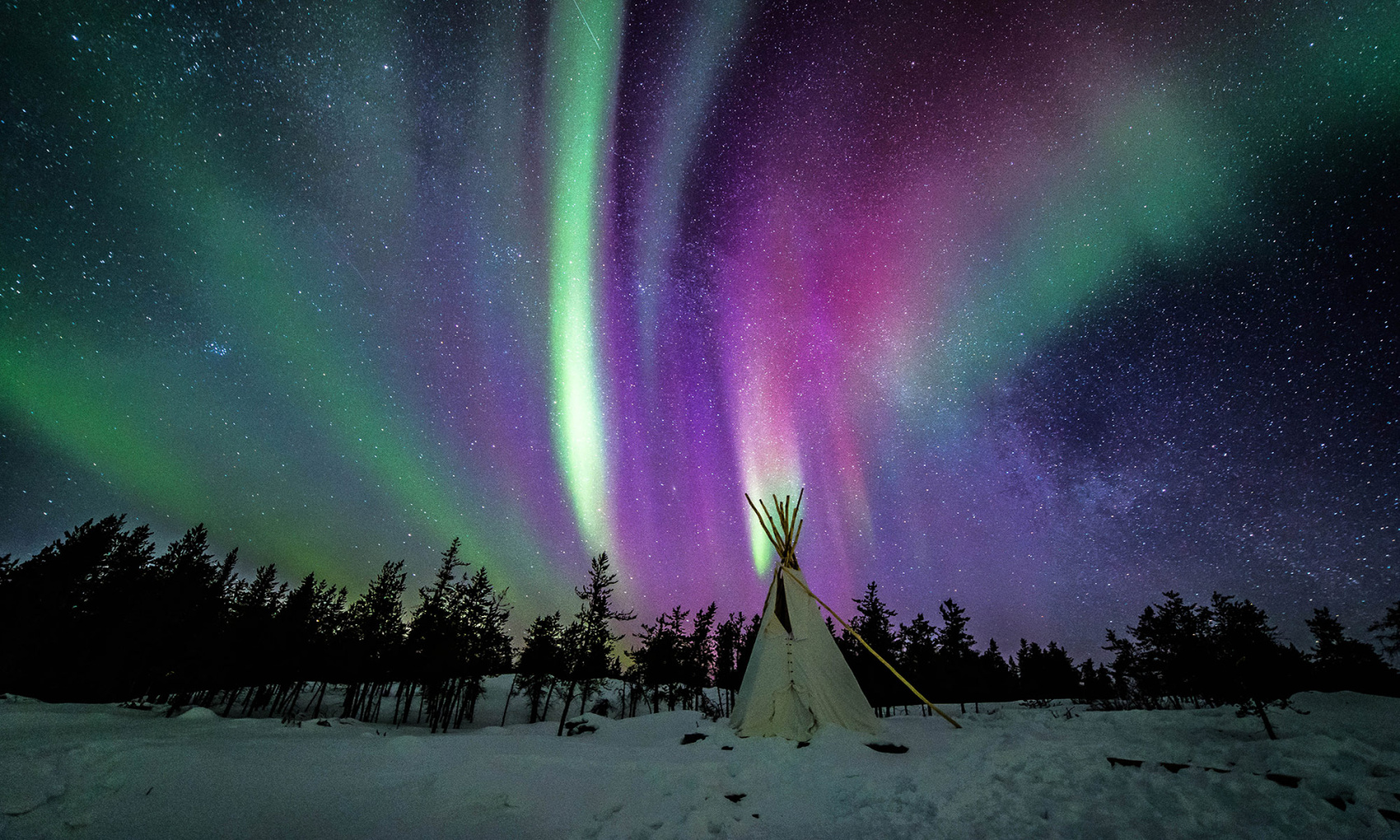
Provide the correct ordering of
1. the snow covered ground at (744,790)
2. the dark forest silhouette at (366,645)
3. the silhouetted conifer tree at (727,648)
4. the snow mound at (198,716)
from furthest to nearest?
the silhouetted conifer tree at (727,648) → the dark forest silhouette at (366,645) → the snow mound at (198,716) → the snow covered ground at (744,790)

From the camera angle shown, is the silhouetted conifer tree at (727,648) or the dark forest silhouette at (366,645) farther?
the silhouetted conifer tree at (727,648)

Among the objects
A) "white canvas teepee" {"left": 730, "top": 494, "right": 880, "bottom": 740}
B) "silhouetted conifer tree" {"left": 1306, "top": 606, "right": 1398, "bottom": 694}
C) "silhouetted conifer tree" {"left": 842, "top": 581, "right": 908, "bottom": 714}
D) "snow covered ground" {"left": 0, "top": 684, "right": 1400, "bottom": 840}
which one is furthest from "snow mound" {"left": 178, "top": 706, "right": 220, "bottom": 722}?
"silhouetted conifer tree" {"left": 1306, "top": 606, "right": 1398, "bottom": 694}

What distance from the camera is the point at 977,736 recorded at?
1021cm

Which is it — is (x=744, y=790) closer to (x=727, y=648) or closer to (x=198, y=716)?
(x=198, y=716)

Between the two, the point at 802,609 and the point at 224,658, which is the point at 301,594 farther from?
the point at 802,609

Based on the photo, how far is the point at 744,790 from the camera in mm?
7168

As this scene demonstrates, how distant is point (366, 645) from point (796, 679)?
35957 mm

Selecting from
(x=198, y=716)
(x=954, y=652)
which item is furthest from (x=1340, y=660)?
(x=198, y=716)

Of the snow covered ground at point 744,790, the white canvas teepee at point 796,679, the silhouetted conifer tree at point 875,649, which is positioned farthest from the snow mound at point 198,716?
the silhouetted conifer tree at point 875,649

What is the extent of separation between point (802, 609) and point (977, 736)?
509 centimetres

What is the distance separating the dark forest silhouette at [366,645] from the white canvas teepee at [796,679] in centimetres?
1769

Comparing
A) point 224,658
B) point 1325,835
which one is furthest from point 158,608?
point 1325,835

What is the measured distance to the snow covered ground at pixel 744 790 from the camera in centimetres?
482

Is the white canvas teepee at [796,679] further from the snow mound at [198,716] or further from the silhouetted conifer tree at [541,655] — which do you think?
the silhouetted conifer tree at [541,655]
